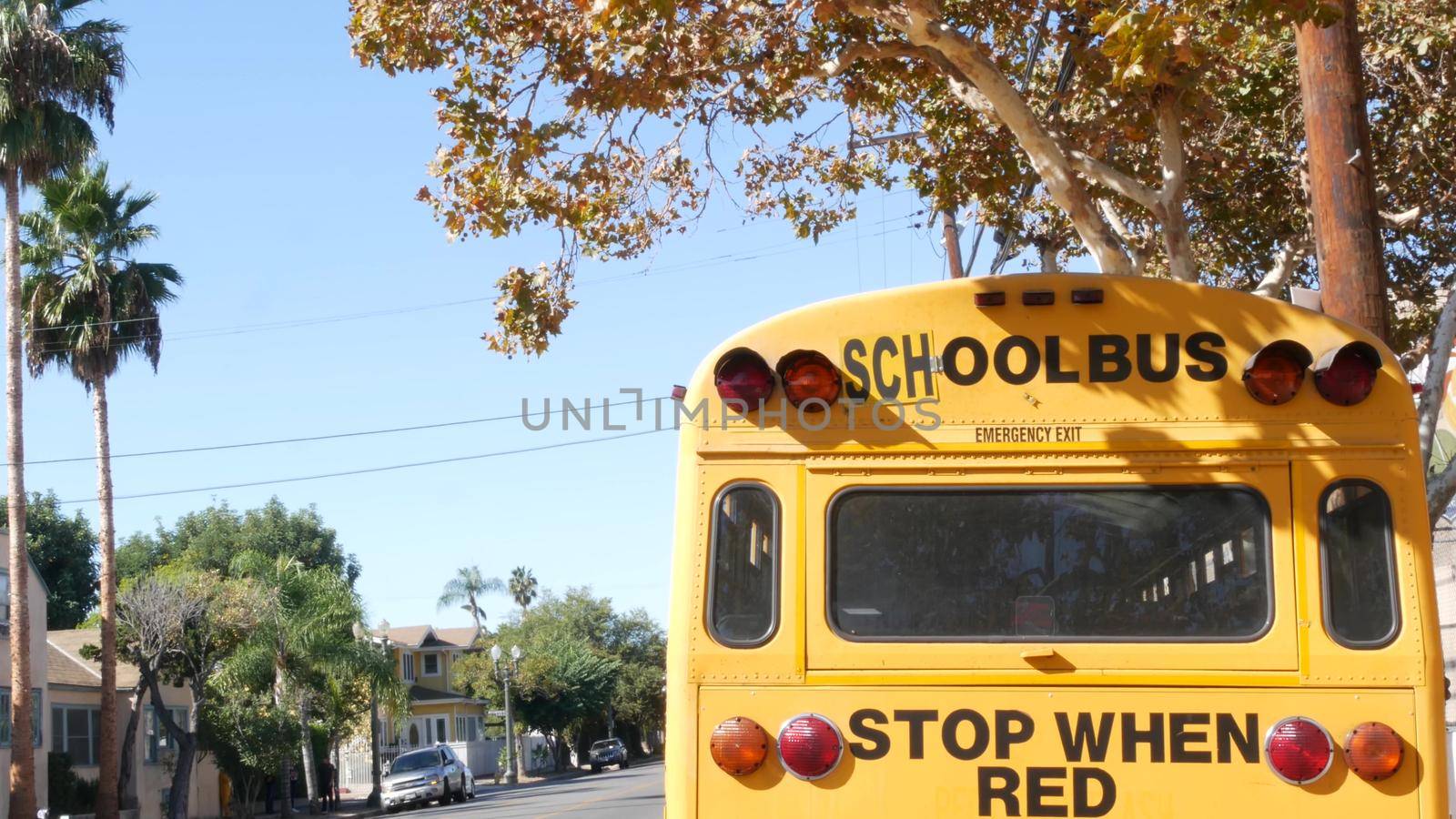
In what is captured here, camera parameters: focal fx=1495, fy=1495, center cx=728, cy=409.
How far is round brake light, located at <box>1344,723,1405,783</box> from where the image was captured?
4.70 meters

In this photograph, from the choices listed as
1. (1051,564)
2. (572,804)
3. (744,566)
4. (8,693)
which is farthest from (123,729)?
(1051,564)

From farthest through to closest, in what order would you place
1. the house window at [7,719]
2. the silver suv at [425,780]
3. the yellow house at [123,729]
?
the silver suv at [425,780] → the yellow house at [123,729] → the house window at [7,719]

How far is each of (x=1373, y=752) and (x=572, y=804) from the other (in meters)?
25.5

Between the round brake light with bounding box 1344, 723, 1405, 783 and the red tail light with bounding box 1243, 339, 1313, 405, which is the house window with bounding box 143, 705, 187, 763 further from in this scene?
the round brake light with bounding box 1344, 723, 1405, 783

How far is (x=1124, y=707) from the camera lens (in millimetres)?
4848

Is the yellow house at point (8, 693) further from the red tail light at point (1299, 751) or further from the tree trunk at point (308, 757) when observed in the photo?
the red tail light at point (1299, 751)

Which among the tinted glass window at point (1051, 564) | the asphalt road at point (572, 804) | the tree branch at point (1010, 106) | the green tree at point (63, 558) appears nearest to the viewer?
the tinted glass window at point (1051, 564)

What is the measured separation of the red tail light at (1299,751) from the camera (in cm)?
471

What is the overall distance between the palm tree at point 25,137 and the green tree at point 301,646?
21.0ft

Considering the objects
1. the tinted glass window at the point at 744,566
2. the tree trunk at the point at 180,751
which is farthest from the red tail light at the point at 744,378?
the tree trunk at the point at 180,751

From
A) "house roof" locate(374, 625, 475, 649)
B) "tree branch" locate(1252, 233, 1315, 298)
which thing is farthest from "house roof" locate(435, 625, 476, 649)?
"tree branch" locate(1252, 233, 1315, 298)

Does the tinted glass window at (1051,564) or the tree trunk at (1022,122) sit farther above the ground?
the tree trunk at (1022,122)

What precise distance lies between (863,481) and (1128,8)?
4573 mm

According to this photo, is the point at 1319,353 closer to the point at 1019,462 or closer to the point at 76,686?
the point at 1019,462
